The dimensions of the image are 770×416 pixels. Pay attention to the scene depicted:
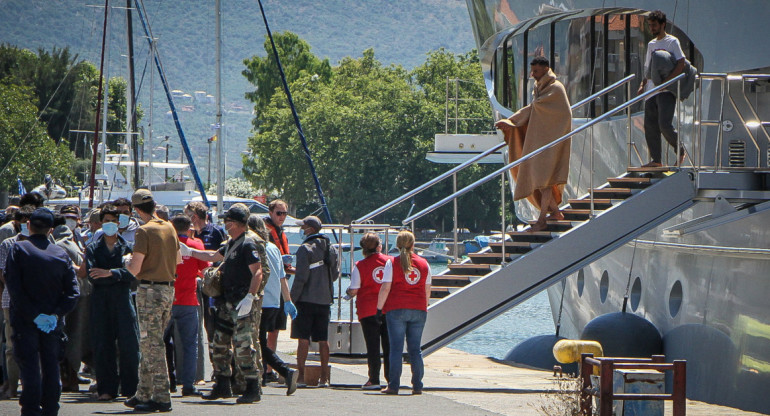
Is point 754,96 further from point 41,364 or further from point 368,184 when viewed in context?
point 368,184

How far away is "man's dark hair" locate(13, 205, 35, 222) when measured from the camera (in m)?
10.3

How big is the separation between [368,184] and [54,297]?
66.4 meters

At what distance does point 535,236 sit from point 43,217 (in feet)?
17.2

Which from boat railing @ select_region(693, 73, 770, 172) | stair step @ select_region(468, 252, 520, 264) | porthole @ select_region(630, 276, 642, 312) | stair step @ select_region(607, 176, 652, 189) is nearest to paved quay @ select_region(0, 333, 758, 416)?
stair step @ select_region(468, 252, 520, 264)

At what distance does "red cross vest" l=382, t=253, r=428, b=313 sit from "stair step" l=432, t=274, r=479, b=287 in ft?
4.05

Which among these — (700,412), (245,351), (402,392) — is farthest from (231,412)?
(700,412)

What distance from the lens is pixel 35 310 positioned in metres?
8.84

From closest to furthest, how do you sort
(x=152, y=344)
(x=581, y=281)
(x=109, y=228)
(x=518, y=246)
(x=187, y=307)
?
1. (x=152, y=344)
2. (x=109, y=228)
3. (x=187, y=307)
4. (x=518, y=246)
5. (x=581, y=281)

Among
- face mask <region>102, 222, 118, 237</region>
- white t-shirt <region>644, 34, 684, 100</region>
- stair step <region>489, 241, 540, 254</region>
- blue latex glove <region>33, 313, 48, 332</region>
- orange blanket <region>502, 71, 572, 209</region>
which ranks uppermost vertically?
white t-shirt <region>644, 34, 684, 100</region>

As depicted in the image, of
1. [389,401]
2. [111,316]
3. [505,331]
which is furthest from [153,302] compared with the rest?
[505,331]

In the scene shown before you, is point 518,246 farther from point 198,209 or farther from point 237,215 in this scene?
point 237,215

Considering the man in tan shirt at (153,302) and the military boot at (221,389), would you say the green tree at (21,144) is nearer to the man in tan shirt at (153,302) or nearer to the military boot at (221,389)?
the military boot at (221,389)

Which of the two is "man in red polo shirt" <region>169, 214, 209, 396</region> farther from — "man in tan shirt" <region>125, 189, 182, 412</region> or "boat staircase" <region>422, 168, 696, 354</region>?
"boat staircase" <region>422, 168, 696, 354</region>

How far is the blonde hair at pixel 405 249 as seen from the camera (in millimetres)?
11203
